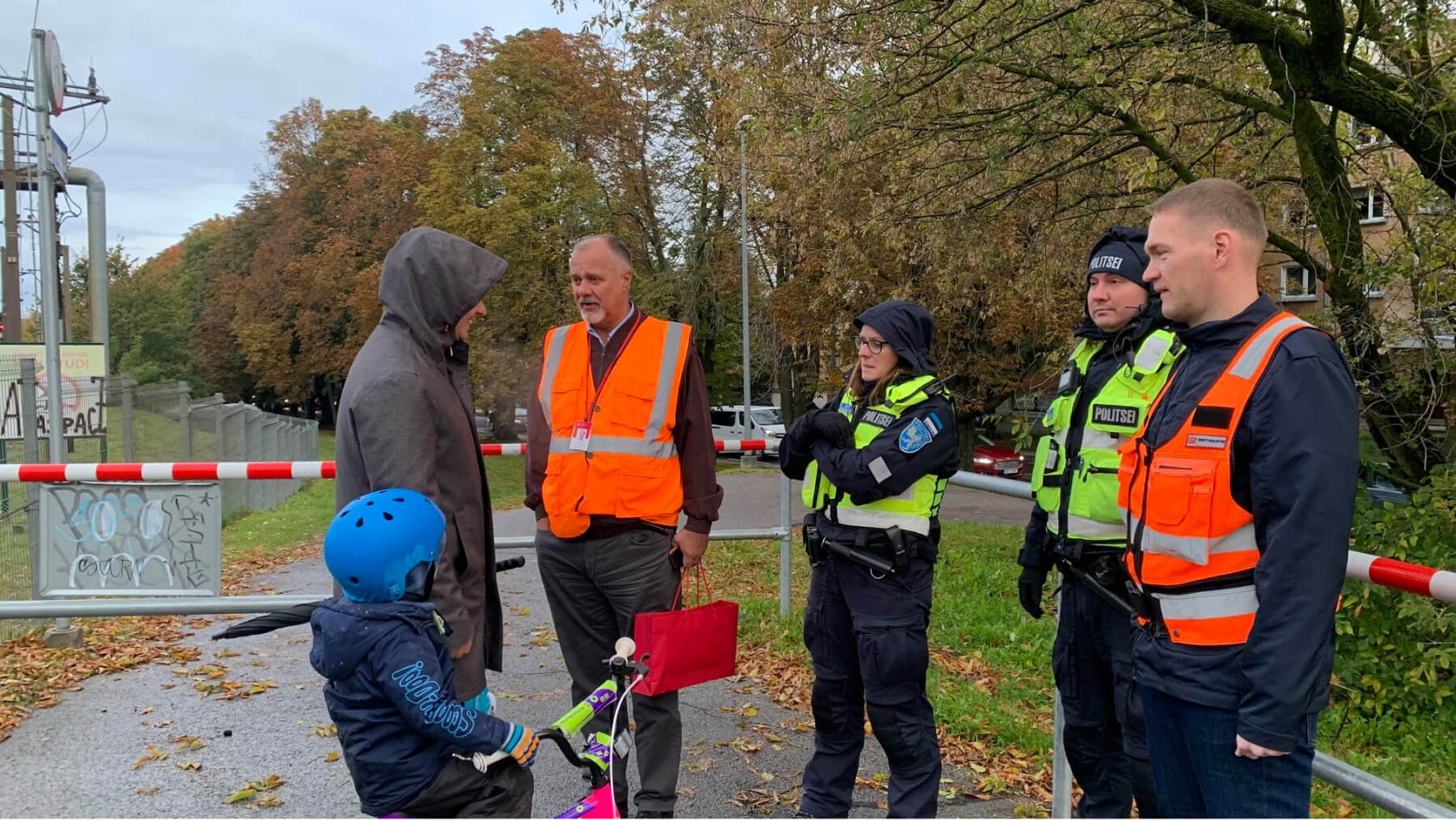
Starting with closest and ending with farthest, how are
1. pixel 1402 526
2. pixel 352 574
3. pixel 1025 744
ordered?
pixel 352 574
pixel 1025 744
pixel 1402 526

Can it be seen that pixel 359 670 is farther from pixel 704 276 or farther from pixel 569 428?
pixel 704 276

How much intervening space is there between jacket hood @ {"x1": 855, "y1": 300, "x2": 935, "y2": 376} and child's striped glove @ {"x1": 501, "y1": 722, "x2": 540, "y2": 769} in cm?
184

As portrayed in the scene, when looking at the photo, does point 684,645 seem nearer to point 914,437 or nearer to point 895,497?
point 895,497

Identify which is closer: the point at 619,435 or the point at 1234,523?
the point at 1234,523

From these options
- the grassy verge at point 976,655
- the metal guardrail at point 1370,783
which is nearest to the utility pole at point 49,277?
the grassy verge at point 976,655

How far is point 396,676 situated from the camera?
212cm

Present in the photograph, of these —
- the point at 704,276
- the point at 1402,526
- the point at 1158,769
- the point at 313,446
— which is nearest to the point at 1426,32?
the point at 1402,526

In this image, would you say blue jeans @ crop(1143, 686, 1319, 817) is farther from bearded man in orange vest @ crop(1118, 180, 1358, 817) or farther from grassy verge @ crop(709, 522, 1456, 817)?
grassy verge @ crop(709, 522, 1456, 817)

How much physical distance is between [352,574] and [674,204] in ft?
76.8

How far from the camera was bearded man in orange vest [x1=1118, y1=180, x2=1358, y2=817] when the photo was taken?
1.81 meters

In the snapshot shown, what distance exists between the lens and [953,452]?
3.37 metres

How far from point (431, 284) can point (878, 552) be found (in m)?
1.75

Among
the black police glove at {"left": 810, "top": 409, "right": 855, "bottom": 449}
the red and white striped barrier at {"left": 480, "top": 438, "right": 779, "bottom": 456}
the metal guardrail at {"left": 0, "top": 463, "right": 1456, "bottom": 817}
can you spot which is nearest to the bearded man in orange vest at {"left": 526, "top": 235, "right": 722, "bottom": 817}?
the black police glove at {"left": 810, "top": 409, "right": 855, "bottom": 449}

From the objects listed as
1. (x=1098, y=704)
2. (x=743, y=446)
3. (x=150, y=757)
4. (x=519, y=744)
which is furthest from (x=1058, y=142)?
(x=150, y=757)
